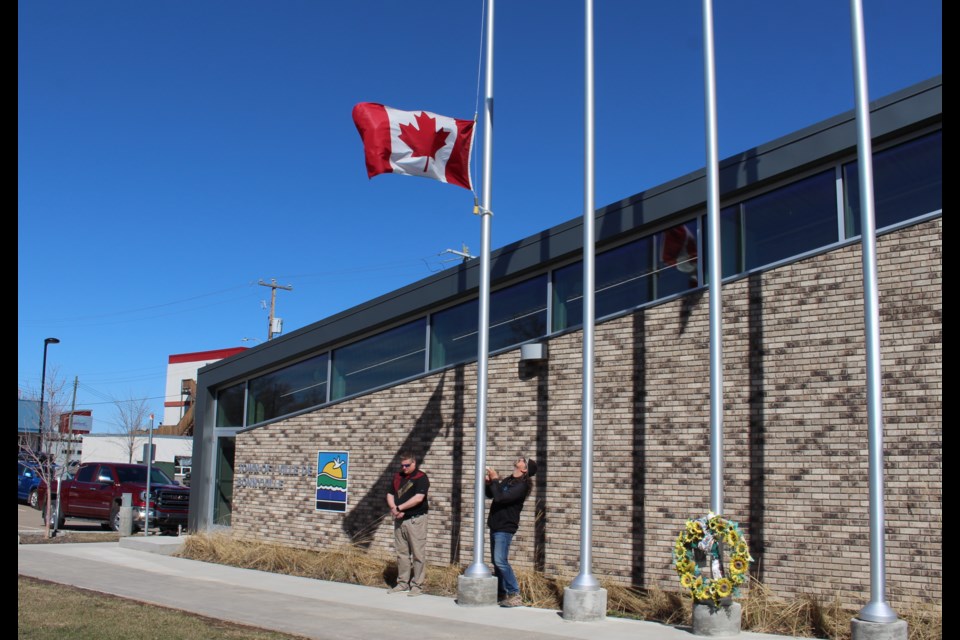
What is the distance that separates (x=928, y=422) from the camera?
9.02 meters

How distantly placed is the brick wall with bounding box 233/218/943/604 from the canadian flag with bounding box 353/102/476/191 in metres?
2.90

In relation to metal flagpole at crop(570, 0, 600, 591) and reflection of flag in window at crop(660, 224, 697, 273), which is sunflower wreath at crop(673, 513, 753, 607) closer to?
metal flagpole at crop(570, 0, 600, 591)

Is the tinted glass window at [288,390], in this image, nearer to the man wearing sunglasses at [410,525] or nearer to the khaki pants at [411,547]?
the man wearing sunglasses at [410,525]

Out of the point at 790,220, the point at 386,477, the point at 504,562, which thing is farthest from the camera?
the point at 386,477

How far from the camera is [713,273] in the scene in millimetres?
9500

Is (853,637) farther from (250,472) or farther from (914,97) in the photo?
(250,472)

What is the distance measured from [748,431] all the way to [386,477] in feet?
20.7

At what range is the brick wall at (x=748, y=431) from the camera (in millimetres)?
9188

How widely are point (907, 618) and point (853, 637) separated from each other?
1026mm

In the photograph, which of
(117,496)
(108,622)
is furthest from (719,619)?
(117,496)

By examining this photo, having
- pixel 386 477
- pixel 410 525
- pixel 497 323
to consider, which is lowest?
pixel 410 525

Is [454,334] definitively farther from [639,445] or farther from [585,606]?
[585,606]
